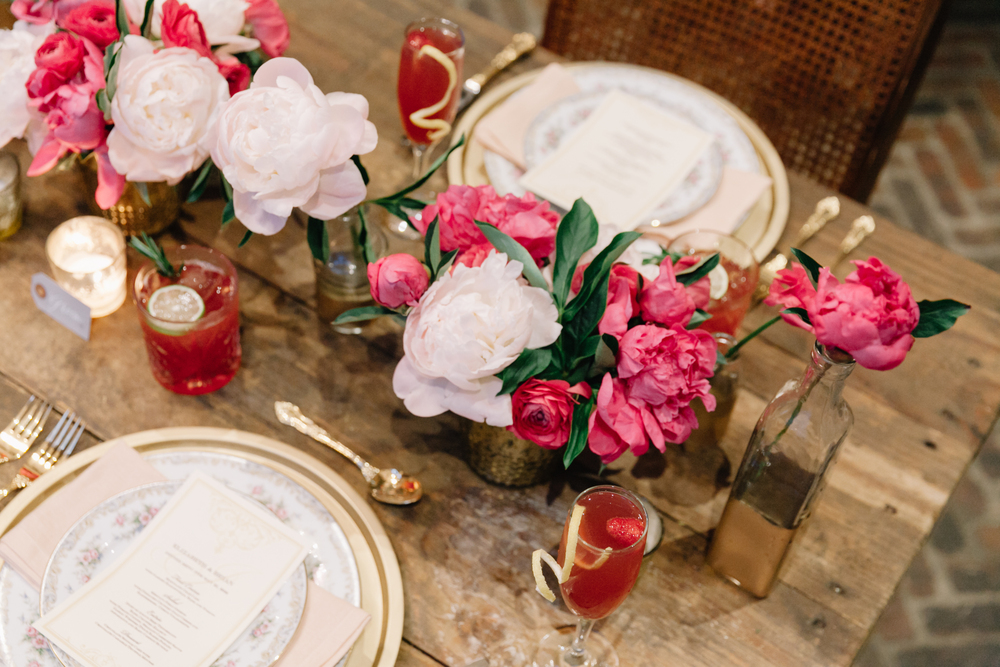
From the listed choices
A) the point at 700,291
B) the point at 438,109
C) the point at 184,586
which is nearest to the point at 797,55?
the point at 438,109

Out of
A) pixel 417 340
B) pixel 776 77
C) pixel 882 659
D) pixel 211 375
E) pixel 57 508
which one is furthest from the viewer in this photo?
pixel 882 659

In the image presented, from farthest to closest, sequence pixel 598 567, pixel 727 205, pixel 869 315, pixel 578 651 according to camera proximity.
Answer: pixel 727 205, pixel 578 651, pixel 598 567, pixel 869 315

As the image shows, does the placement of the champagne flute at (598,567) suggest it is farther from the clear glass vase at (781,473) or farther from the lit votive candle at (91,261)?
the lit votive candle at (91,261)

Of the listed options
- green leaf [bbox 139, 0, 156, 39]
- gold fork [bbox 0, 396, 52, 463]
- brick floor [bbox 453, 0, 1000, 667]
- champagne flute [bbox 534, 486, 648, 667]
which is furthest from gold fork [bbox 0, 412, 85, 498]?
brick floor [bbox 453, 0, 1000, 667]

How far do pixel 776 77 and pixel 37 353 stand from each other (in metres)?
1.33

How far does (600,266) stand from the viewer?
0.79 m

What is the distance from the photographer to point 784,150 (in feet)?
5.56

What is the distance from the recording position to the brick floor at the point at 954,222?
74.5 inches

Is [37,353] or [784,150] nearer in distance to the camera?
[37,353]

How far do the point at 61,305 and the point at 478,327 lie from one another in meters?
0.59

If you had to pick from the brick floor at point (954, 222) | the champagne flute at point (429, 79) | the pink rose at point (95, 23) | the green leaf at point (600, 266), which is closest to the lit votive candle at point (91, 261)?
the pink rose at point (95, 23)

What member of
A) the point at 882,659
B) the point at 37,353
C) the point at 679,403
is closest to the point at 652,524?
the point at 679,403

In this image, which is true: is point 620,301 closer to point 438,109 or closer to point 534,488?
point 534,488

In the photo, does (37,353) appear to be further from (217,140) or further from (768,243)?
(768,243)
